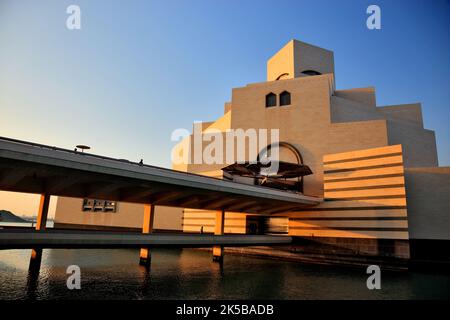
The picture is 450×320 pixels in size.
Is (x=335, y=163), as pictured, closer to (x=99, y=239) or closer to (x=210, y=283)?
(x=210, y=283)

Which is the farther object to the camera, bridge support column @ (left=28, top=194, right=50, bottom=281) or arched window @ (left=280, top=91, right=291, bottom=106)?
arched window @ (left=280, top=91, right=291, bottom=106)

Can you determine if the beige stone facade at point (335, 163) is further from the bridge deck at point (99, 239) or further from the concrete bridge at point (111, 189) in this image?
the bridge deck at point (99, 239)

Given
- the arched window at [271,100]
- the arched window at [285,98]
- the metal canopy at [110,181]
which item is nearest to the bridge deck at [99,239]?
the metal canopy at [110,181]

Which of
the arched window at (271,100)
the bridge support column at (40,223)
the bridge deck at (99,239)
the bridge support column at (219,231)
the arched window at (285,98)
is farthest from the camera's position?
the arched window at (271,100)


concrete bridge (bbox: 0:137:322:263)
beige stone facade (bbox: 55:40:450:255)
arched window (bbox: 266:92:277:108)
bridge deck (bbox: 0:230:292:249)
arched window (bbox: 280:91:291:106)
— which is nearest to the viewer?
concrete bridge (bbox: 0:137:322:263)

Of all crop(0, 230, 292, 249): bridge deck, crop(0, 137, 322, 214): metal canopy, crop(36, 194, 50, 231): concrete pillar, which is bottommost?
crop(0, 230, 292, 249): bridge deck

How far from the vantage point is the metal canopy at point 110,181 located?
52.7 ft

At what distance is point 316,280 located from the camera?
20500mm

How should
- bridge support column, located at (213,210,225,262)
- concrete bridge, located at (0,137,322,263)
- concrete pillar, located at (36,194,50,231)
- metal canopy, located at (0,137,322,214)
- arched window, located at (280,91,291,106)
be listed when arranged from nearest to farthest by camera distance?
1. metal canopy, located at (0,137,322,214)
2. concrete bridge, located at (0,137,322,263)
3. concrete pillar, located at (36,194,50,231)
4. bridge support column, located at (213,210,225,262)
5. arched window, located at (280,91,291,106)

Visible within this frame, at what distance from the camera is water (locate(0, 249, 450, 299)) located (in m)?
15.7

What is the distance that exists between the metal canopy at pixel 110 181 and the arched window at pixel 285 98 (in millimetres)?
16445

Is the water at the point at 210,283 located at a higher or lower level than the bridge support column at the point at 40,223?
lower

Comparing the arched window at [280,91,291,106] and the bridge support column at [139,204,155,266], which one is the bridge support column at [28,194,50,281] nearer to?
the bridge support column at [139,204,155,266]

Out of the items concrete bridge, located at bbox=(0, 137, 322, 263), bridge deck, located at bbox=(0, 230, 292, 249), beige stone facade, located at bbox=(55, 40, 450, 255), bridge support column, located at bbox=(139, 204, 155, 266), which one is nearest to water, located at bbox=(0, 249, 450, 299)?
bridge support column, located at bbox=(139, 204, 155, 266)
